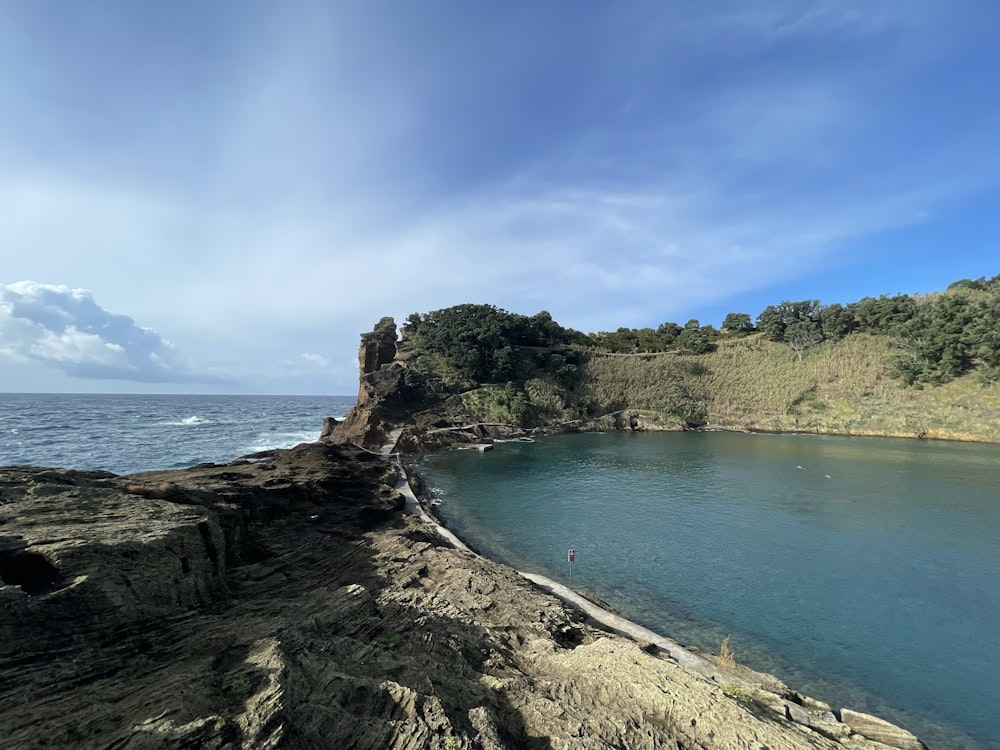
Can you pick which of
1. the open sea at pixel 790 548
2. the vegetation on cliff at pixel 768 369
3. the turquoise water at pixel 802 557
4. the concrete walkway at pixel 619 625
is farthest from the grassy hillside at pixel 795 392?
the concrete walkway at pixel 619 625

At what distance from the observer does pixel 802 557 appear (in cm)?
1919

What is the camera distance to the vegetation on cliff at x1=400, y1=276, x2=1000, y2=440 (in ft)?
190

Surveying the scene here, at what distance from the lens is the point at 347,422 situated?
52.9 metres

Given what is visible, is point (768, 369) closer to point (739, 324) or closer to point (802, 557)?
point (739, 324)

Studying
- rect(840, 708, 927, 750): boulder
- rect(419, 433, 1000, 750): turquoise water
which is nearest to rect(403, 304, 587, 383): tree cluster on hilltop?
rect(419, 433, 1000, 750): turquoise water

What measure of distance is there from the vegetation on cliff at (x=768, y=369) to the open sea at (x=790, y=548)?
14947 millimetres

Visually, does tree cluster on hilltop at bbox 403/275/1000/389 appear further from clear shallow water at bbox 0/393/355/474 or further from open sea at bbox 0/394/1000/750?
clear shallow water at bbox 0/393/355/474

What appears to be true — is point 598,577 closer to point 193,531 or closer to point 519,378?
point 193,531

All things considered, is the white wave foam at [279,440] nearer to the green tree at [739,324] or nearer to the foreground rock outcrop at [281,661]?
the foreground rock outcrop at [281,661]

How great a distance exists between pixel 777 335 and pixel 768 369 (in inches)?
519

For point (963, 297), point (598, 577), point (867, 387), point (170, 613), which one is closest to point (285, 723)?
point (170, 613)

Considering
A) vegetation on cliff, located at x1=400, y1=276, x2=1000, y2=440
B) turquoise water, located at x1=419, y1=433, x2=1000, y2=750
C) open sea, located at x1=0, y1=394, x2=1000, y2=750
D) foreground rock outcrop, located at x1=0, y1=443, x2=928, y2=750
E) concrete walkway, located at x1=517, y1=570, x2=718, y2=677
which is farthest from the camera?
vegetation on cliff, located at x1=400, y1=276, x2=1000, y2=440

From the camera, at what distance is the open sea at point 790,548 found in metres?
11.9

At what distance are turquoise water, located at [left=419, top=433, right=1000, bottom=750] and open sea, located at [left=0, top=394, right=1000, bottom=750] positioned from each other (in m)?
0.07
